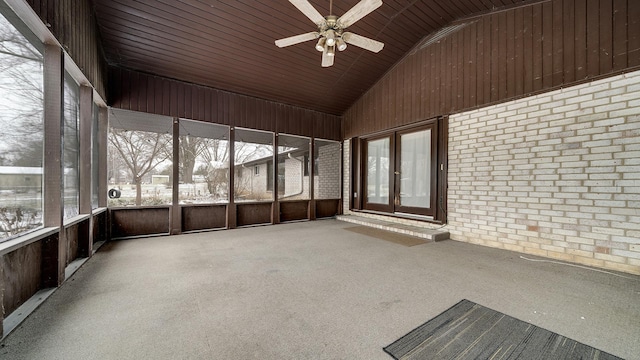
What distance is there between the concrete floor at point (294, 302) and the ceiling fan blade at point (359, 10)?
3.06m

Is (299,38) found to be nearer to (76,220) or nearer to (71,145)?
(71,145)

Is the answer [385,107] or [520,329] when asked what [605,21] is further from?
[520,329]

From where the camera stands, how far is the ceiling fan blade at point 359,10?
2.53 metres

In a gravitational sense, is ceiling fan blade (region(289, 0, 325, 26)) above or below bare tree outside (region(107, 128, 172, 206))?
above

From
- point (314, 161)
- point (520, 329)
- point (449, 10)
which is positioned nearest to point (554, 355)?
point (520, 329)

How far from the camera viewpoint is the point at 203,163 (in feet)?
17.4

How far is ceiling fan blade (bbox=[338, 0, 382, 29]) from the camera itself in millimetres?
2530

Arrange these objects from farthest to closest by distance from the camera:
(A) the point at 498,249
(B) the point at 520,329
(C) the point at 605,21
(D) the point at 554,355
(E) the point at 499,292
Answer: (A) the point at 498,249, (C) the point at 605,21, (E) the point at 499,292, (B) the point at 520,329, (D) the point at 554,355

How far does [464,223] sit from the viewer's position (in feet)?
14.6

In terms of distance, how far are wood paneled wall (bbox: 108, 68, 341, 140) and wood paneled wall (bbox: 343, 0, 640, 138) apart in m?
2.42

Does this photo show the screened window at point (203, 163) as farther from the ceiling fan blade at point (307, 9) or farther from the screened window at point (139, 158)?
the ceiling fan blade at point (307, 9)

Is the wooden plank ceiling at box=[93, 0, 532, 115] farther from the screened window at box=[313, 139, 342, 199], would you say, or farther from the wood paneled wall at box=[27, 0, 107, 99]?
the screened window at box=[313, 139, 342, 199]

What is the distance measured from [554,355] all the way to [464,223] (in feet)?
10.6

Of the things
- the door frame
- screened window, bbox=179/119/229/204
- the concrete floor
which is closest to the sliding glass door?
the door frame
